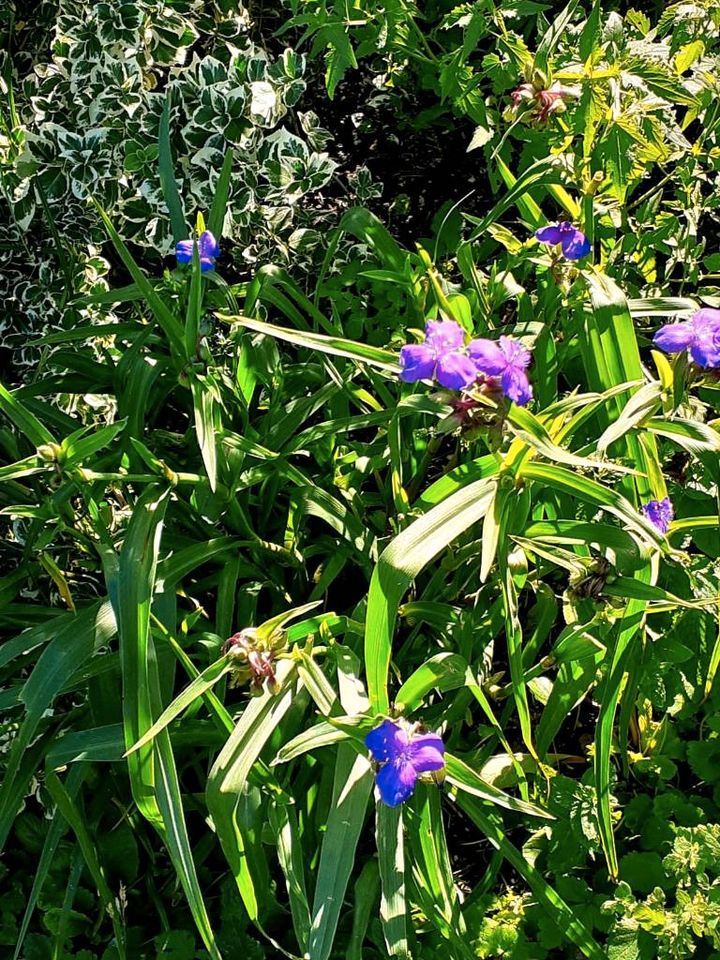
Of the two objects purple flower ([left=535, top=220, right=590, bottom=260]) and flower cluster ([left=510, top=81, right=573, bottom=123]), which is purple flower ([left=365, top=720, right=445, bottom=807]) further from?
flower cluster ([left=510, top=81, right=573, bottom=123])

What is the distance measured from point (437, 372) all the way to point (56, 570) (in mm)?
793

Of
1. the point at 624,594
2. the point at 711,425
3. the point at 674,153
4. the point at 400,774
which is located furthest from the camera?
the point at 674,153

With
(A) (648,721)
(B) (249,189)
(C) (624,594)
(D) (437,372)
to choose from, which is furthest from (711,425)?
(B) (249,189)

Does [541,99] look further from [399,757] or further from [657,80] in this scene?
[399,757]

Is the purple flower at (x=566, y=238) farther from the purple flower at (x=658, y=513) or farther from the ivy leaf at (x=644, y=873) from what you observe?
the ivy leaf at (x=644, y=873)

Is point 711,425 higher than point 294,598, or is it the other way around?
point 711,425

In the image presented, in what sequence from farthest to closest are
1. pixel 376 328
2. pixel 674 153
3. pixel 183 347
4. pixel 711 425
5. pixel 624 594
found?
pixel 376 328, pixel 674 153, pixel 183 347, pixel 711 425, pixel 624 594

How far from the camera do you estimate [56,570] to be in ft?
4.70

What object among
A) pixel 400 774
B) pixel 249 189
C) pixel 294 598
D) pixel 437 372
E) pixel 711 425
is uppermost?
pixel 249 189

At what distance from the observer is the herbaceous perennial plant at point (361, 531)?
3.44ft

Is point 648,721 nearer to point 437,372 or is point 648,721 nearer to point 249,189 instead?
point 437,372

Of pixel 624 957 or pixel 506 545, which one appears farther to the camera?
pixel 624 957

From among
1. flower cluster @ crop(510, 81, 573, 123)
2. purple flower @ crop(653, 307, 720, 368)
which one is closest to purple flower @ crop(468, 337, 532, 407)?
purple flower @ crop(653, 307, 720, 368)

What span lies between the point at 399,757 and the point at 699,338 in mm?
528
